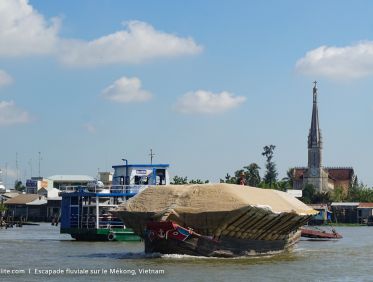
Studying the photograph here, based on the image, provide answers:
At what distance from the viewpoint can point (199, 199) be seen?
117 feet

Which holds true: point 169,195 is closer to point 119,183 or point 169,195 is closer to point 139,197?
point 139,197

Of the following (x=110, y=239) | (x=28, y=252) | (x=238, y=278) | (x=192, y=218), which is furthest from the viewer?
(x=110, y=239)

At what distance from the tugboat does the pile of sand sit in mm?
13772

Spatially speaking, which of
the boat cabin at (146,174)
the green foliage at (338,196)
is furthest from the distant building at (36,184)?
the boat cabin at (146,174)

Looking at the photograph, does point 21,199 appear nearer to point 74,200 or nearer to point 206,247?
point 74,200

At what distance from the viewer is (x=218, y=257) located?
117 ft

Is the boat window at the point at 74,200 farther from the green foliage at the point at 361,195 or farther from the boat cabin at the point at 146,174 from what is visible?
the green foliage at the point at 361,195

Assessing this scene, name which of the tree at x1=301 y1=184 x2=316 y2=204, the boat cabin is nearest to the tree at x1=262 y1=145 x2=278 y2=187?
the tree at x1=301 y1=184 x2=316 y2=204

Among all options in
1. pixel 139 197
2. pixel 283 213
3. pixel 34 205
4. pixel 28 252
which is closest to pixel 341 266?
pixel 283 213

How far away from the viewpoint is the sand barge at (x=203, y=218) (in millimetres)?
34781

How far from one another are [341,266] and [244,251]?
14.8ft

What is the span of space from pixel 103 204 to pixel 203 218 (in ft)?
62.3

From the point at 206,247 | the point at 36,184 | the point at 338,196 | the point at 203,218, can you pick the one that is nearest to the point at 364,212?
the point at 338,196

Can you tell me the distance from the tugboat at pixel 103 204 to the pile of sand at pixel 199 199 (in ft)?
45.2
